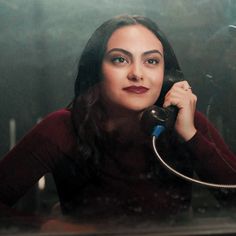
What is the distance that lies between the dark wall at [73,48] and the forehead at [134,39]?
0.08 m

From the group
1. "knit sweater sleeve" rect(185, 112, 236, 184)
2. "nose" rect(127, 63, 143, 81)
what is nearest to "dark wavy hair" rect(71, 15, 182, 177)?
"nose" rect(127, 63, 143, 81)

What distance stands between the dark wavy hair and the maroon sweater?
0.05 m

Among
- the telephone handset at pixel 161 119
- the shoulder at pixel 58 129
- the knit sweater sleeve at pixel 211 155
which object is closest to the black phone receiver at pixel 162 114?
the telephone handset at pixel 161 119

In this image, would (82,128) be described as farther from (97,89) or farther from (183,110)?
(183,110)

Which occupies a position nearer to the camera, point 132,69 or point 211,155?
point 132,69

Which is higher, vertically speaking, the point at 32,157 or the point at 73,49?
the point at 73,49

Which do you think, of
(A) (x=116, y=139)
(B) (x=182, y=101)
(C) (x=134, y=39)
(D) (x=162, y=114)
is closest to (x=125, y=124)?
(A) (x=116, y=139)

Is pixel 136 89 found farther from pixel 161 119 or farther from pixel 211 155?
pixel 211 155

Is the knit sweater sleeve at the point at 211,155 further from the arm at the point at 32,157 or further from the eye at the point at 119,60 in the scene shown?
the arm at the point at 32,157

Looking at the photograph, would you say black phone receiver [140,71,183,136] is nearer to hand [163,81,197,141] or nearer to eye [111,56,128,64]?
hand [163,81,197,141]

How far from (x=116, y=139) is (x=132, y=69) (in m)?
0.36

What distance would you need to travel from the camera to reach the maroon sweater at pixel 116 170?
2.08m

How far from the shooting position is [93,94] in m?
2.10

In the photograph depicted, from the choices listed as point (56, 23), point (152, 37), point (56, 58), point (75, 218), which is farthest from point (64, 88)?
point (75, 218)
